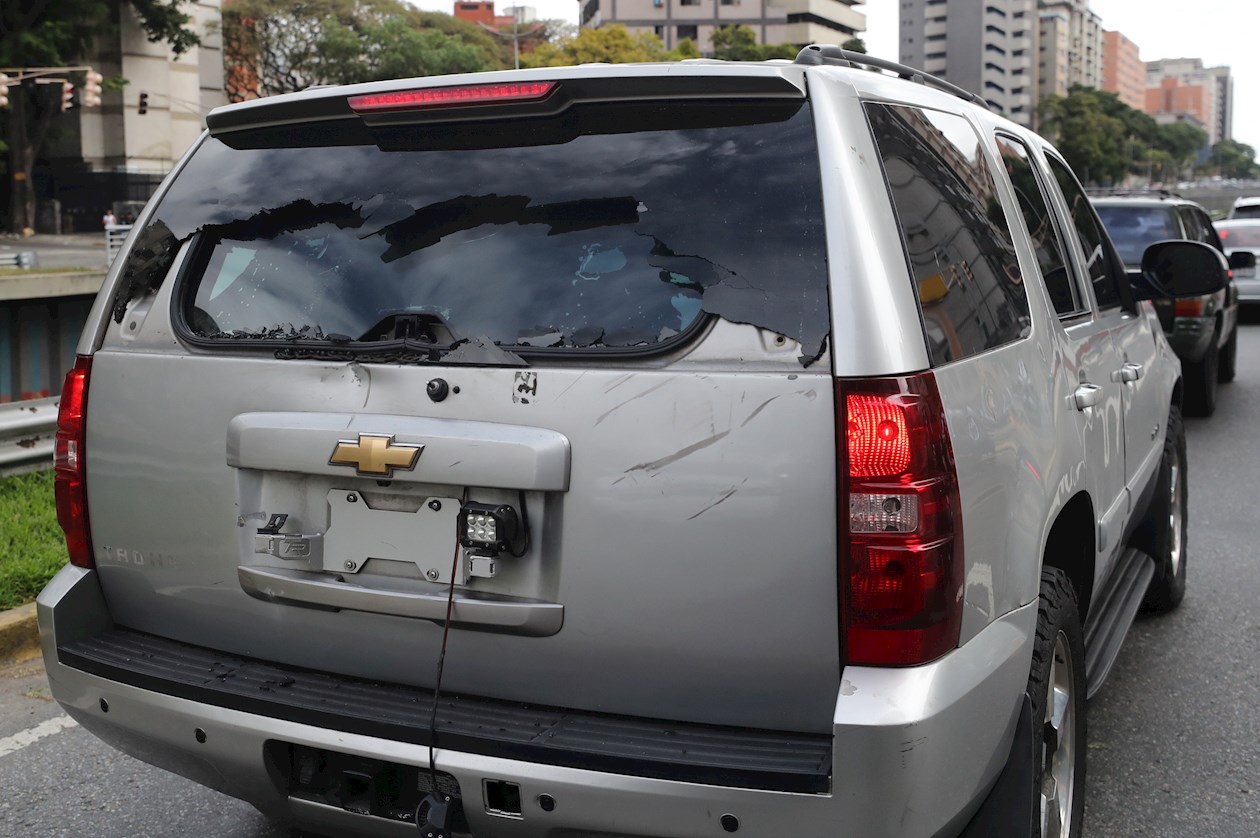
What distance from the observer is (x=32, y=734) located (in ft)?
14.4

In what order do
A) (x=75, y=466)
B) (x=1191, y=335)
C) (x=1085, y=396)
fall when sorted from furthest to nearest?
1. (x=1191, y=335)
2. (x=1085, y=396)
3. (x=75, y=466)

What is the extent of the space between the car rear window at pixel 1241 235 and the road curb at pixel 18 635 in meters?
18.7

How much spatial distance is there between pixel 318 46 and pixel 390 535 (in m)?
68.5

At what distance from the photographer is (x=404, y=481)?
2.47 metres

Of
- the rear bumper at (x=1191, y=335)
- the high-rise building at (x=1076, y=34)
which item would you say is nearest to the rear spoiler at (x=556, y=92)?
the rear bumper at (x=1191, y=335)

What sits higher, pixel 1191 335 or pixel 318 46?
pixel 318 46

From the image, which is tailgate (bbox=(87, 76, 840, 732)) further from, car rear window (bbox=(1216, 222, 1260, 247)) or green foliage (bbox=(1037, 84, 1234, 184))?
green foliage (bbox=(1037, 84, 1234, 184))

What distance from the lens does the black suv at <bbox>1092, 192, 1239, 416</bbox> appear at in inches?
423

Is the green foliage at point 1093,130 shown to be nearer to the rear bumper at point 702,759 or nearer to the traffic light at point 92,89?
the traffic light at point 92,89

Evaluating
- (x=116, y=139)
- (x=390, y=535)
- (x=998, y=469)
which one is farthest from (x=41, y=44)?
(x=998, y=469)

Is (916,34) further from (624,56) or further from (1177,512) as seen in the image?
(1177,512)

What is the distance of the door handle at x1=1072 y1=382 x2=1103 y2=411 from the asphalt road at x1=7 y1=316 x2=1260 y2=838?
1.17m

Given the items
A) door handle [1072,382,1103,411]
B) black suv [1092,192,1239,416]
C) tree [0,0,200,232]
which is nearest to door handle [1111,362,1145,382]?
door handle [1072,382,1103,411]

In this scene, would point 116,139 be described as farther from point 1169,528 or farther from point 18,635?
point 1169,528
